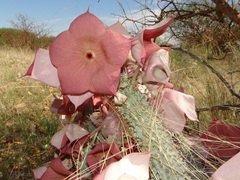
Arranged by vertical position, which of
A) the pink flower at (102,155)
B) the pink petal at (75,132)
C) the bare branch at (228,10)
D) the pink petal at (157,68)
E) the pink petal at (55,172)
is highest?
the bare branch at (228,10)

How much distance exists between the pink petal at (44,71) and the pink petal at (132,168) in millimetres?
124

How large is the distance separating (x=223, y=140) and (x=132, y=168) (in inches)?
9.0

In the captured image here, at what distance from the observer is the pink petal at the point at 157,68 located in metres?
0.39

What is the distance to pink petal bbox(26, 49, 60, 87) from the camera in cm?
36

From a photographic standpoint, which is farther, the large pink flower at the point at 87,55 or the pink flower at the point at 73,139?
the pink flower at the point at 73,139

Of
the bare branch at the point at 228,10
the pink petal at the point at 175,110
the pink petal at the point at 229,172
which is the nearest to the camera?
the pink petal at the point at 229,172

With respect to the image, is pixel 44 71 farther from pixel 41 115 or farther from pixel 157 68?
pixel 41 115

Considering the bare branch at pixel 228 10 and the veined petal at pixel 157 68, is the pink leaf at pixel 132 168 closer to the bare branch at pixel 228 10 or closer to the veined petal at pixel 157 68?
the veined petal at pixel 157 68

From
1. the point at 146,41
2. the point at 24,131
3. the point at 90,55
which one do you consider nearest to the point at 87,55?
the point at 90,55

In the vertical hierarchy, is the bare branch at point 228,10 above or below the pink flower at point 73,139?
above

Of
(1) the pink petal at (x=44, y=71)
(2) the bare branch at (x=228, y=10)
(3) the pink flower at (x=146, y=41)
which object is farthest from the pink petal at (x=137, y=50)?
(2) the bare branch at (x=228, y=10)

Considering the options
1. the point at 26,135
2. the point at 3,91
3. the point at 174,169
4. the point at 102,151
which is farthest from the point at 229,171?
the point at 3,91

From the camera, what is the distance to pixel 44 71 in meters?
0.36

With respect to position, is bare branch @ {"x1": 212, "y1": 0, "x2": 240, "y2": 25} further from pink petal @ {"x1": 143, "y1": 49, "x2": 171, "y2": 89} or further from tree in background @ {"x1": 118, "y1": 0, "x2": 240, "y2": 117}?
pink petal @ {"x1": 143, "y1": 49, "x2": 171, "y2": 89}
